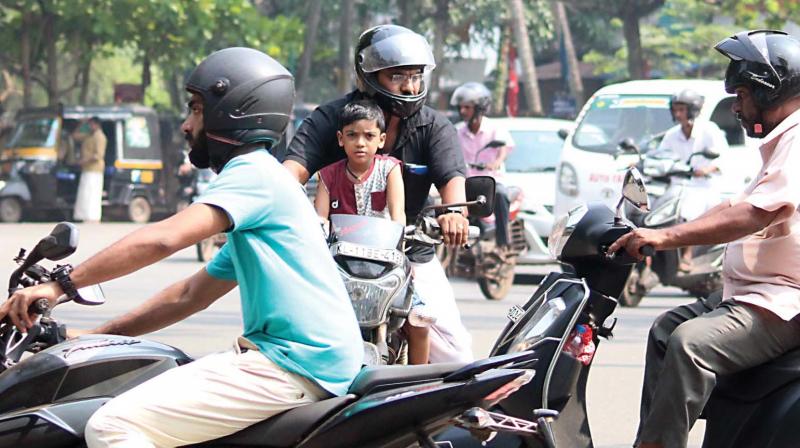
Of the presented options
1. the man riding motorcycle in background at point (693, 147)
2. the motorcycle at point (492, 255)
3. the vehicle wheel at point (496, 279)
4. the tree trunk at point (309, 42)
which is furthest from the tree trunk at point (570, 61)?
the man riding motorcycle in background at point (693, 147)

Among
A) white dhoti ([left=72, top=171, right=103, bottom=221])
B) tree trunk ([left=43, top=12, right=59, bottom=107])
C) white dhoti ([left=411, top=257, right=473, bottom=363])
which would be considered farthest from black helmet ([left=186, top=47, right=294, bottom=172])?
tree trunk ([left=43, top=12, right=59, bottom=107])

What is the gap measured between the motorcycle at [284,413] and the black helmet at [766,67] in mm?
1439

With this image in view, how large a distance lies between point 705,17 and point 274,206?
37.6m

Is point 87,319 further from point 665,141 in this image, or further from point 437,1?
point 437,1

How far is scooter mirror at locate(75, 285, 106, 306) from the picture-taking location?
3.76 metres

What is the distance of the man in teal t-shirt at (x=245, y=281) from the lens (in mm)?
3580

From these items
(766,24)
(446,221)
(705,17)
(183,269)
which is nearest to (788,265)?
(446,221)

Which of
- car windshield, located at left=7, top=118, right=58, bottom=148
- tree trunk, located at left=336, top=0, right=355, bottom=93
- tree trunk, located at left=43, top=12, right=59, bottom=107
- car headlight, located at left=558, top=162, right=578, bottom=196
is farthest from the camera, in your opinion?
tree trunk, located at left=336, top=0, right=355, bottom=93

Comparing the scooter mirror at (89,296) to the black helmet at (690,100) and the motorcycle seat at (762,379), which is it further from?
the black helmet at (690,100)

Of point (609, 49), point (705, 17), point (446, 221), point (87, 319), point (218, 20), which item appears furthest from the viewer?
point (609, 49)

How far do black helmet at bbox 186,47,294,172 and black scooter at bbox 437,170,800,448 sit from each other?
4.18ft

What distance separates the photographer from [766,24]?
27531mm

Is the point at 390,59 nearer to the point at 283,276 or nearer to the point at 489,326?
the point at 283,276

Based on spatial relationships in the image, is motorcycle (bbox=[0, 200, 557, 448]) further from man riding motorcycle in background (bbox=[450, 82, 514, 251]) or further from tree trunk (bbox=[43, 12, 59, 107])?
tree trunk (bbox=[43, 12, 59, 107])
